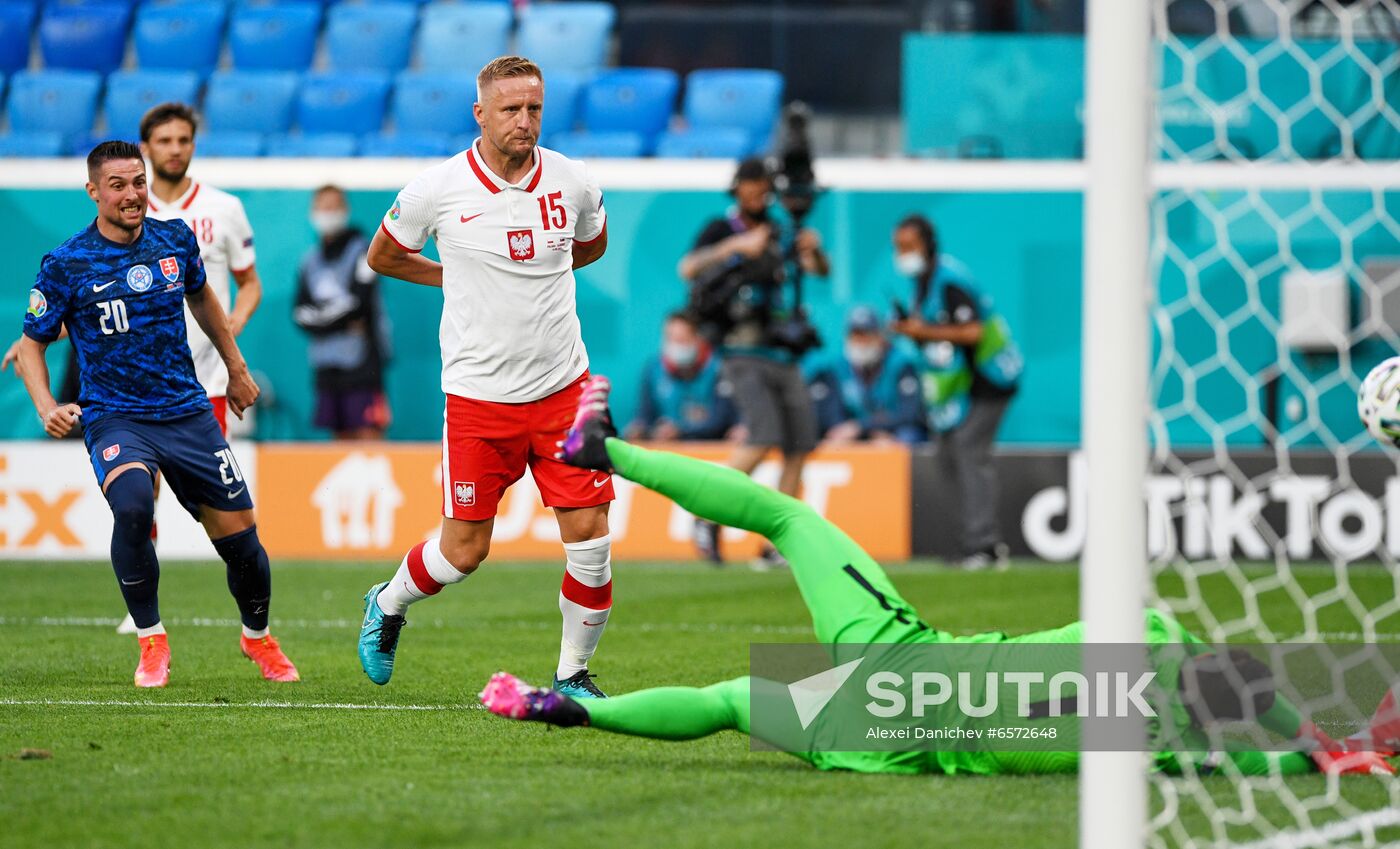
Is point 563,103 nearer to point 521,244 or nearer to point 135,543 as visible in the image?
point 135,543

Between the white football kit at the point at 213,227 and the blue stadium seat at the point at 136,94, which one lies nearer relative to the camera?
the white football kit at the point at 213,227

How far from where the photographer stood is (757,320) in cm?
1095

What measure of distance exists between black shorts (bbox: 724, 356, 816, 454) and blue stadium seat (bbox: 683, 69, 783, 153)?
4233 millimetres

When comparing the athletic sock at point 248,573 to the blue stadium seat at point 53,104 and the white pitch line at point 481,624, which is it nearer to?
the white pitch line at point 481,624

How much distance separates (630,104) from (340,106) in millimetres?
2538

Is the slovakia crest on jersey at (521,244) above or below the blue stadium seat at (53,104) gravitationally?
below

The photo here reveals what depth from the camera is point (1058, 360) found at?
13.9m

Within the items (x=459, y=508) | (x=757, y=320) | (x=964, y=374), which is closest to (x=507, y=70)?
(x=459, y=508)

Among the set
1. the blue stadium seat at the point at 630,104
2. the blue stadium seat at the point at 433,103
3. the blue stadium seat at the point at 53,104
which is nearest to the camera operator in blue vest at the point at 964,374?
the blue stadium seat at the point at 630,104

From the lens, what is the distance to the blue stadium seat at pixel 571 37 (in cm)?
1559

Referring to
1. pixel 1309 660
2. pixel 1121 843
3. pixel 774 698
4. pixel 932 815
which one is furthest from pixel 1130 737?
pixel 1309 660

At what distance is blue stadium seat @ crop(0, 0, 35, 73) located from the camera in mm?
15859

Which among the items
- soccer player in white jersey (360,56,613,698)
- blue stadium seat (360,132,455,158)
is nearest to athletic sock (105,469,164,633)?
soccer player in white jersey (360,56,613,698)

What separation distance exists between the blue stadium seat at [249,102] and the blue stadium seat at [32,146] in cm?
130
